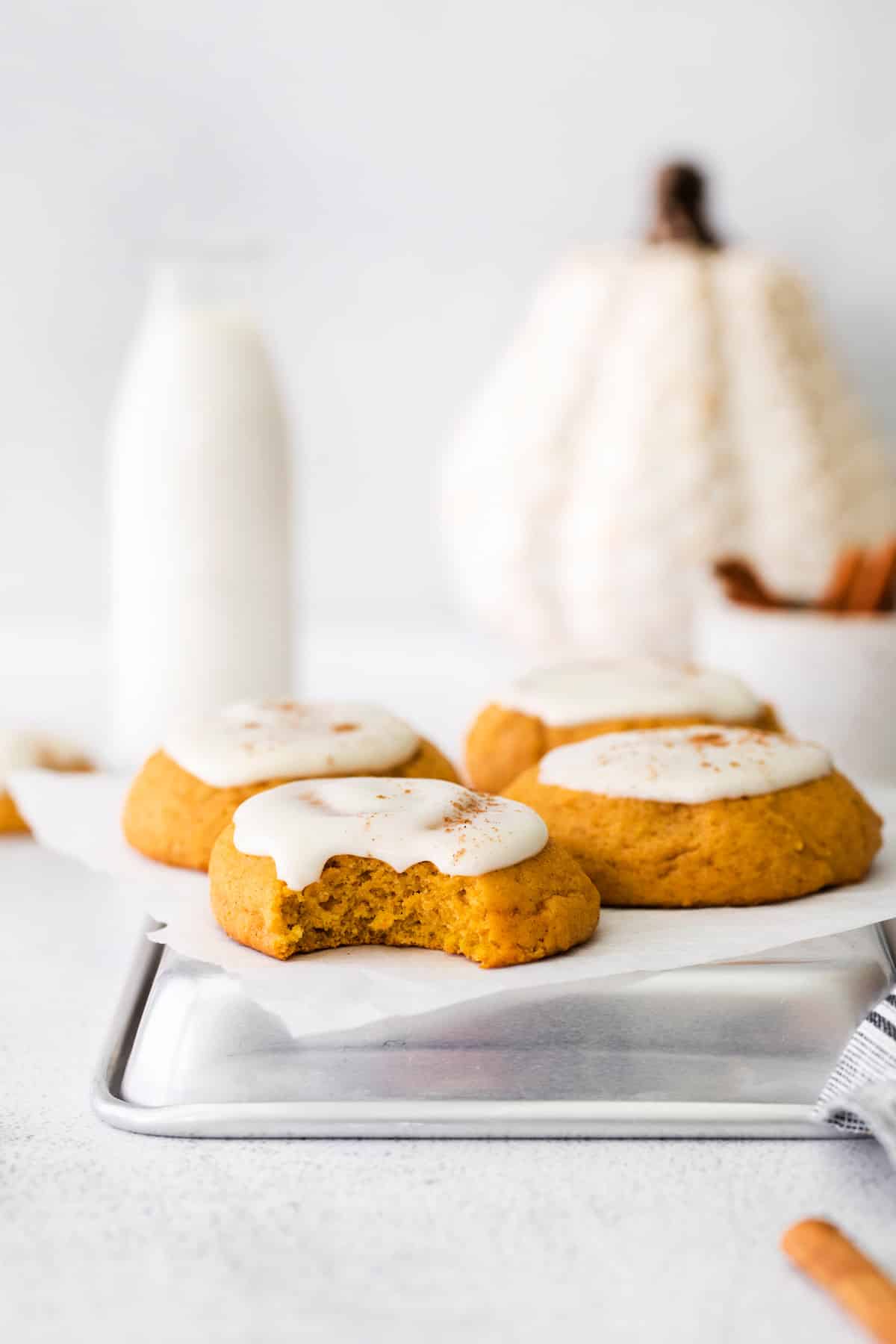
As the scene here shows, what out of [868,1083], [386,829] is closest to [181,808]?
[386,829]

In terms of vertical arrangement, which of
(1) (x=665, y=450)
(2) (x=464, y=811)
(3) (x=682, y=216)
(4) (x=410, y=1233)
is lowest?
(4) (x=410, y=1233)

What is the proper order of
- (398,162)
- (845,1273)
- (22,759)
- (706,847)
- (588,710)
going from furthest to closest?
1. (398,162)
2. (22,759)
3. (588,710)
4. (706,847)
5. (845,1273)

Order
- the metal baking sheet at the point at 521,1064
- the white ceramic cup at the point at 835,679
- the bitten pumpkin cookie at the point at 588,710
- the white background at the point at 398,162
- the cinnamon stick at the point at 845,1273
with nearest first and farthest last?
A: the cinnamon stick at the point at 845,1273
the metal baking sheet at the point at 521,1064
the bitten pumpkin cookie at the point at 588,710
the white ceramic cup at the point at 835,679
the white background at the point at 398,162

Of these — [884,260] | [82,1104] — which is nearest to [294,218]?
[884,260]

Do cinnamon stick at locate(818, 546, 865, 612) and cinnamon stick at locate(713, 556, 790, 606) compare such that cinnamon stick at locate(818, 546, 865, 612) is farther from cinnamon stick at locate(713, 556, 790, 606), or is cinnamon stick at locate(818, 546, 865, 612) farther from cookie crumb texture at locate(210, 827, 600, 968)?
cookie crumb texture at locate(210, 827, 600, 968)

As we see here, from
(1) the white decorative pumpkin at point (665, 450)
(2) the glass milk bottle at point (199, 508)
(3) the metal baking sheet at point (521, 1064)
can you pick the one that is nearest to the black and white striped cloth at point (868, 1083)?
(3) the metal baking sheet at point (521, 1064)

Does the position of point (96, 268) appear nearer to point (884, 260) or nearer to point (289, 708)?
point (884, 260)

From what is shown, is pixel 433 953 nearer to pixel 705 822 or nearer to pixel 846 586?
pixel 705 822

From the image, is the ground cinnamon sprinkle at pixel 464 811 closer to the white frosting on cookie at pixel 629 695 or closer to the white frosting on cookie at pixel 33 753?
the white frosting on cookie at pixel 629 695
